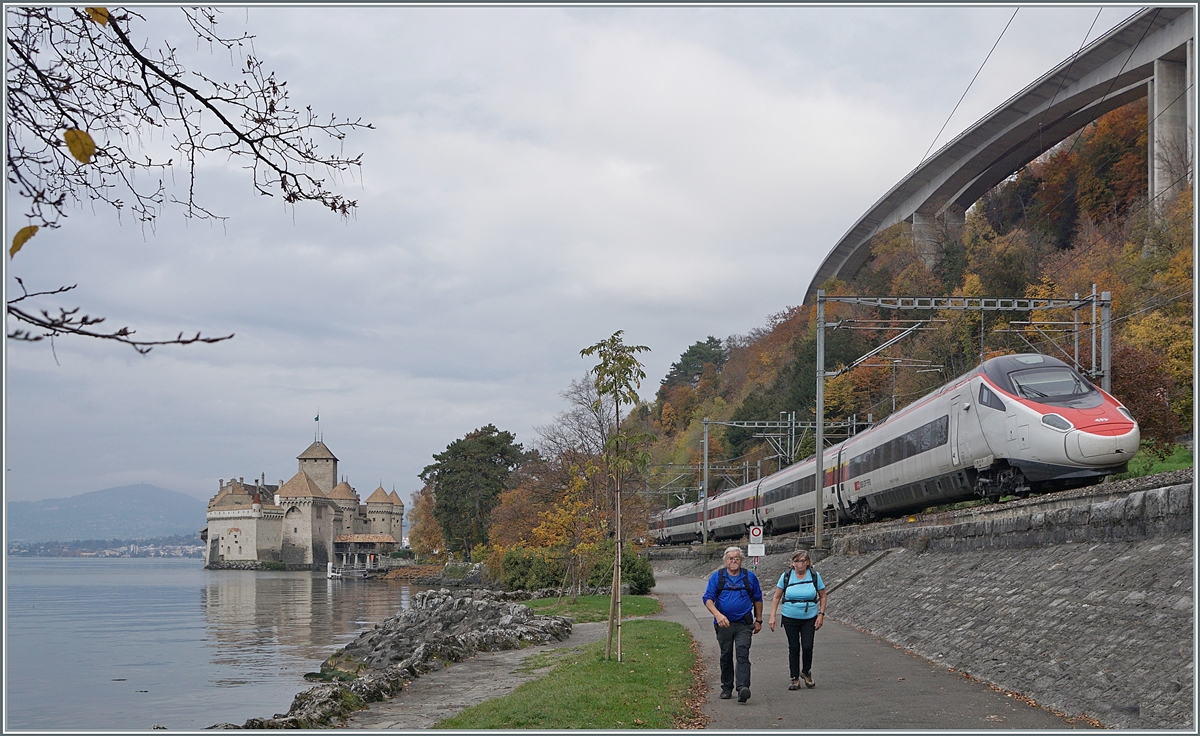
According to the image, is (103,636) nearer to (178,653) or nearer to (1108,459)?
(178,653)

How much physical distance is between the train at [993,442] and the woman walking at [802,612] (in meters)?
9.65

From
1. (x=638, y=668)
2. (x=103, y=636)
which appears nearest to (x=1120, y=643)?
(x=638, y=668)

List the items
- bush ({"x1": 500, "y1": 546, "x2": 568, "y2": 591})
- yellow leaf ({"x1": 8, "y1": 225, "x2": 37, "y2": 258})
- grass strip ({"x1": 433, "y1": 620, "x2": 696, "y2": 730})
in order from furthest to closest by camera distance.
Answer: bush ({"x1": 500, "y1": 546, "x2": 568, "y2": 591}), grass strip ({"x1": 433, "y1": 620, "x2": 696, "y2": 730}), yellow leaf ({"x1": 8, "y1": 225, "x2": 37, "y2": 258})

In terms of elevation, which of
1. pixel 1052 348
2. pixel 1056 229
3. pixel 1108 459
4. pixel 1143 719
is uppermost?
pixel 1056 229

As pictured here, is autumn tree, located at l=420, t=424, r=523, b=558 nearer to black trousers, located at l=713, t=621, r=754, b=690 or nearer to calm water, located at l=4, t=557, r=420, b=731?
calm water, located at l=4, t=557, r=420, b=731

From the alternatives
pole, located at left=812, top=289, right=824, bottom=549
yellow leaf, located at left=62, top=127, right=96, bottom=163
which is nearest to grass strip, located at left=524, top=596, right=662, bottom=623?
pole, located at left=812, top=289, right=824, bottom=549

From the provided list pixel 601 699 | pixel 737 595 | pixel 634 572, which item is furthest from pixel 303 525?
pixel 737 595

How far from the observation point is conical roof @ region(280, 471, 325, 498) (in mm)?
126688

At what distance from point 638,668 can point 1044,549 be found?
557 cm

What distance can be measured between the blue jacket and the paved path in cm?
95

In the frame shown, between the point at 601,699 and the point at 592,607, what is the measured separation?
2214 cm

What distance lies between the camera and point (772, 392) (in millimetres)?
78000

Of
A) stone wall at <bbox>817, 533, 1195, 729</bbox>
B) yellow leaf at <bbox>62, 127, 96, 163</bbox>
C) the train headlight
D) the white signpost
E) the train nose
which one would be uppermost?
yellow leaf at <bbox>62, 127, 96, 163</bbox>

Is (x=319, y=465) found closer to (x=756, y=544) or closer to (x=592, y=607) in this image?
(x=592, y=607)
